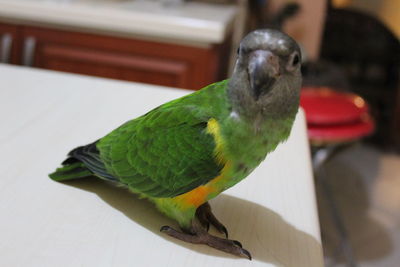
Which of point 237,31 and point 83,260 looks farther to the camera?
point 237,31

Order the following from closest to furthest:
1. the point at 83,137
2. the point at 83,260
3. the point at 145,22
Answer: the point at 83,260, the point at 83,137, the point at 145,22

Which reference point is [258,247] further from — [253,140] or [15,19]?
[15,19]

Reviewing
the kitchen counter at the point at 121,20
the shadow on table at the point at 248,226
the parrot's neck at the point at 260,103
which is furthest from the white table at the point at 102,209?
the kitchen counter at the point at 121,20

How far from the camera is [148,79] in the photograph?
141 centimetres

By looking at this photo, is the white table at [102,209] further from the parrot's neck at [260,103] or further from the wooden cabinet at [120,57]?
the wooden cabinet at [120,57]

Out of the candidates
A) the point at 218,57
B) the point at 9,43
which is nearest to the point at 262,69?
the point at 218,57

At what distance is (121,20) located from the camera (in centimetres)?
133

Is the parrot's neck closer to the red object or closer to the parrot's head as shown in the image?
the parrot's head

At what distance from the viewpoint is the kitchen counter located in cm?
131

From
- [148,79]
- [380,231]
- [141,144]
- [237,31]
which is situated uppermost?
[141,144]

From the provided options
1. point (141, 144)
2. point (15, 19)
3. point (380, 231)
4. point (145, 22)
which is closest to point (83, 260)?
point (141, 144)

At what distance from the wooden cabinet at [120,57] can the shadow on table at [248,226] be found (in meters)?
0.78

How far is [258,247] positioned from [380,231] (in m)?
1.36

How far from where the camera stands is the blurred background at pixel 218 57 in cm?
134
